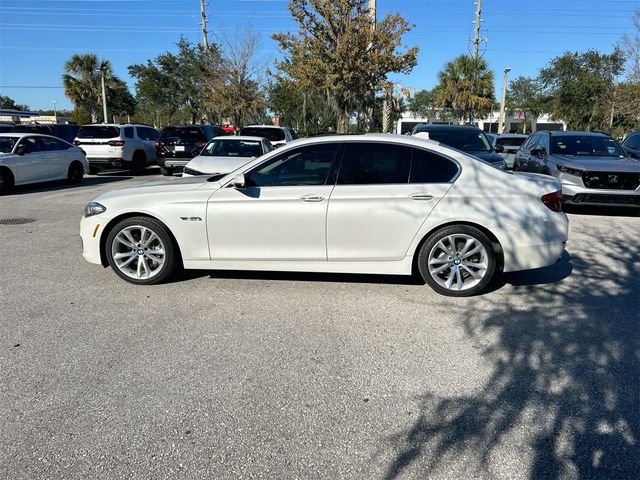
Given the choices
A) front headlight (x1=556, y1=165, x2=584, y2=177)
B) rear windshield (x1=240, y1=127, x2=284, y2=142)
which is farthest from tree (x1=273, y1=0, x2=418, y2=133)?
front headlight (x1=556, y1=165, x2=584, y2=177)

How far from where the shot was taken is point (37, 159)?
43.4 feet

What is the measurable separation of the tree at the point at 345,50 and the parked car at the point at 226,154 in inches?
274

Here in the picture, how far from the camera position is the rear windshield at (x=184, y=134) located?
54.4ft

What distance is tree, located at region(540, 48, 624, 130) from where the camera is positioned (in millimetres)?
32938

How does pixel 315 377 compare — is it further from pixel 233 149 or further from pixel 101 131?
pixel 101 131

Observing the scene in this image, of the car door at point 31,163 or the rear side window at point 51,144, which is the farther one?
the rear side window at point 51,144

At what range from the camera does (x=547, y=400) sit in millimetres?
3193

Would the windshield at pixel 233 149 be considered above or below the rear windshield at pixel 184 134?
below

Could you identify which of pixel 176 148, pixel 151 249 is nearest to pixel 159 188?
pixel 151 249

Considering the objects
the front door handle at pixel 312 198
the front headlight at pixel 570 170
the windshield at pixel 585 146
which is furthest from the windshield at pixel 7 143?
the windshield at pixel 585 146

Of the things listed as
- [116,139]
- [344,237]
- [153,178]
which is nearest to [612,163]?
[344,237]

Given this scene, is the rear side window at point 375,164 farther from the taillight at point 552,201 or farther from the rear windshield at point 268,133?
the rear windshield at point 268,133

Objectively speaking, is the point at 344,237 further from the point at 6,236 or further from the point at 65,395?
the point at 6,236

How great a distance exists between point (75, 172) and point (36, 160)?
150cm
